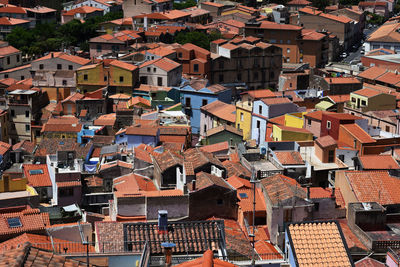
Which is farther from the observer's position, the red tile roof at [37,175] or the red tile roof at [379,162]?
the red tile roof at [37,175]

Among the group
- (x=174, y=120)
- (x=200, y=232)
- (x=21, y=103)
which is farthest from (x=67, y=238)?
(x=21, y=103)

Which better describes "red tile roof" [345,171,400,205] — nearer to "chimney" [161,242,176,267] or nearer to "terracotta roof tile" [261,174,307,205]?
"terracotta roof tile" [261,174,307,205]

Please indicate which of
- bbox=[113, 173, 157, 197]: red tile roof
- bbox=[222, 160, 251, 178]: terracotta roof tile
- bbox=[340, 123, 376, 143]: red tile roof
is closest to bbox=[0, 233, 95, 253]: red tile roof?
bbox=[113, 173, 157, 197]: red tile roof

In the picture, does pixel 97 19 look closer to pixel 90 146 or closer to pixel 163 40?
pixel 163 40

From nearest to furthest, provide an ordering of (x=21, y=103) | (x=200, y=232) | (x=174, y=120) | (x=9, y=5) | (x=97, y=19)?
(x=200, y=232), (x=174, y=120), (x=21, y=103), (x=97, y=19), (x=9, y=5)

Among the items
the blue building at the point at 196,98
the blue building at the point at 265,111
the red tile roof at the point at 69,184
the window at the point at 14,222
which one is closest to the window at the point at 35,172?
the red tile roof at the point at 69,184

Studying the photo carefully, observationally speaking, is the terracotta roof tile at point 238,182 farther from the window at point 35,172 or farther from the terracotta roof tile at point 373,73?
the terracotta roof tile at point 373,73

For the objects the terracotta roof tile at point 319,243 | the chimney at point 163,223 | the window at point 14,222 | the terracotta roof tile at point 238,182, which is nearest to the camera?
the terracotta roof tile at point 319,243
